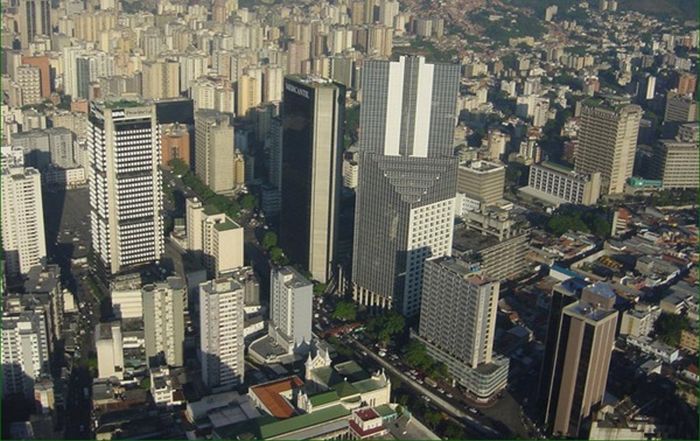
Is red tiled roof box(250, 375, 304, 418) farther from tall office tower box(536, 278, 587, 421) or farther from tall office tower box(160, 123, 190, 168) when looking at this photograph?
tall office tower box(160, 123, 190, 168)

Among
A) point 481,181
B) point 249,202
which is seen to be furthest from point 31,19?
point 481,181

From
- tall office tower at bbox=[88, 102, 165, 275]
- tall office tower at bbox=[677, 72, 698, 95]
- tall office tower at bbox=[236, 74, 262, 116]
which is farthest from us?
tall office tower at bbox=[677, 72, 698, 95]

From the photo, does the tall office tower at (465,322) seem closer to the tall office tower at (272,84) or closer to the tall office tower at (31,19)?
the tall office tower at (272,84)

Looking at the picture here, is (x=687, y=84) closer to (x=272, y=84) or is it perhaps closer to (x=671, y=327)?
(x=272, y=84)

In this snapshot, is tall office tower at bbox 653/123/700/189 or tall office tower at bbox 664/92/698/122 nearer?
tall office tower at bbox 653/123/700/189

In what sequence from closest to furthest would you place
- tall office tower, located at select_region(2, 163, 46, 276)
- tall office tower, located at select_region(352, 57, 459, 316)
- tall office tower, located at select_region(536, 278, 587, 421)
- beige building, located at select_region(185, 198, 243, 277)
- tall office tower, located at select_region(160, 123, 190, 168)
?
tall office tower, located at select_region(536, 278, 587, 421) → tall office tower, located at select_region(352, 57, 459, 316) → tall office tower, located at select_region(2, 163, 46, 276) → beige building, located at select_region(185, 198, 243, 277) → tall office tower, located at select_region(160, 123, 190, 168)

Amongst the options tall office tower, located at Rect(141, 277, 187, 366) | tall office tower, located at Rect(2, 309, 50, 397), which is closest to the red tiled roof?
tall office tower, located at Rect(141, 277, 187, 366)

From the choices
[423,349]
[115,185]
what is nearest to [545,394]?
[423,349]
